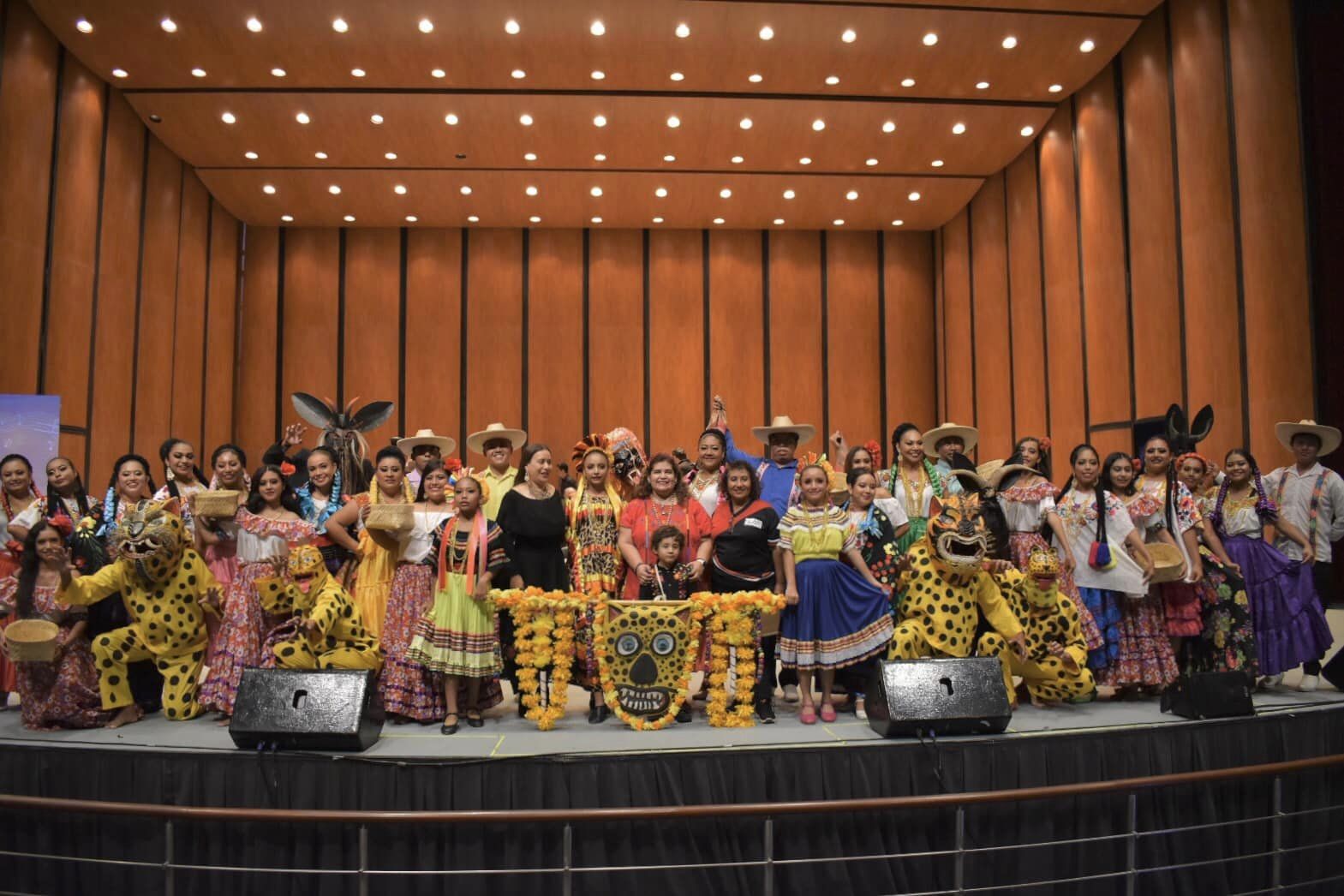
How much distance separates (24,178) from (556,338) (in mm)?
7101

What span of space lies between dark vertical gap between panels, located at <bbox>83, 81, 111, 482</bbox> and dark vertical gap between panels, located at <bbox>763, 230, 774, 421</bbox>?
8.05 metres

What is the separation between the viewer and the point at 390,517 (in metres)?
4.54

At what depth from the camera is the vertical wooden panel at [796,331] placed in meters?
14.2

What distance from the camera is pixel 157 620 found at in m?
4.41

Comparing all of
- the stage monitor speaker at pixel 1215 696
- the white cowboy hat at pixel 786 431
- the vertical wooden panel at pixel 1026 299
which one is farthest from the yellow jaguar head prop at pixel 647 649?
the vertical wooden panel at pixel 1026 299

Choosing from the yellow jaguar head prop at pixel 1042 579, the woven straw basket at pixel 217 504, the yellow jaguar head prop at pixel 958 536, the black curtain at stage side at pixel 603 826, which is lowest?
the black curtain at stage side at pixel 603 826

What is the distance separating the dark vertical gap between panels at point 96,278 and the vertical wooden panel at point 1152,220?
10835 mm

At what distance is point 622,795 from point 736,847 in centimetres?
51

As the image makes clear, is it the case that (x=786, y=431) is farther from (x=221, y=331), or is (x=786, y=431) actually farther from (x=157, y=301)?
(x=221, y=331)

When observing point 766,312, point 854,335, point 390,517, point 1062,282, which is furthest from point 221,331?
point 1062,282

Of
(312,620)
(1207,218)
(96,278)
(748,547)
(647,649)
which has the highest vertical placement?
(1207,218)

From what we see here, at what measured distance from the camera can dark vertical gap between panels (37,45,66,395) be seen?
883cm

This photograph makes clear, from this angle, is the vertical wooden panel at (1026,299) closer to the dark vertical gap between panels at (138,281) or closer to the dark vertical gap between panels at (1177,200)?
the dark vertical gap between panels at (1177,200)

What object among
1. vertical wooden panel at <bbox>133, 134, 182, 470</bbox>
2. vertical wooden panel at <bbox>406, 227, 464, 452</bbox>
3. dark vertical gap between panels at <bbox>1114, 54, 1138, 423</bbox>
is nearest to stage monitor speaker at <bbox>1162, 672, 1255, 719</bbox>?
dark vertical gap between panels at <bbox>1114, 54, 1138, 423</bbox>
